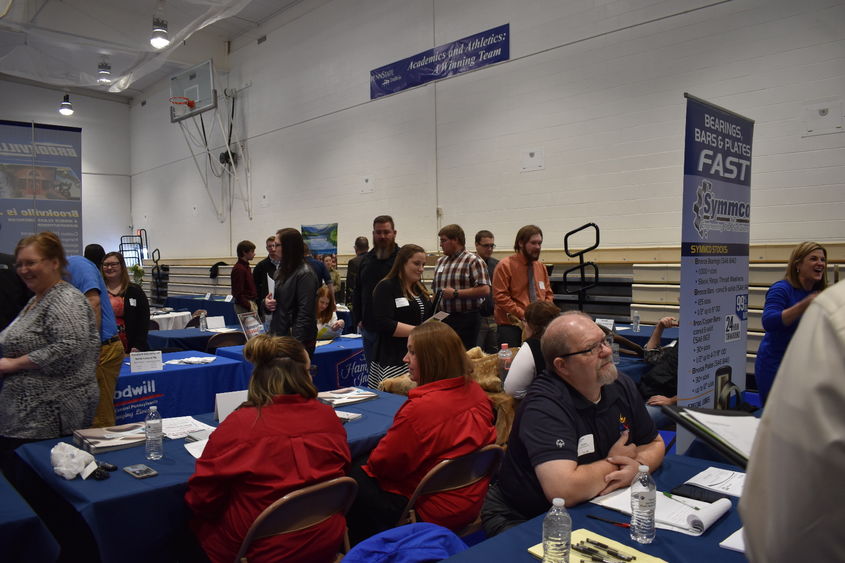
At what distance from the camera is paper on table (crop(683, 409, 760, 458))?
4.05 feet

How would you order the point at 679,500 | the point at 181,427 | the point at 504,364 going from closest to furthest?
the point at 679,500, the point at 181,427, the point at 504,364

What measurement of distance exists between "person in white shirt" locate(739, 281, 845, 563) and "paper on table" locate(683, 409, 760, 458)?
2.39ft

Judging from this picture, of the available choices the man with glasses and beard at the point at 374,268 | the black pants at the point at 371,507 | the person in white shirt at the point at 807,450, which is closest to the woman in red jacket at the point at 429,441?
the black pants at the point at 371,507

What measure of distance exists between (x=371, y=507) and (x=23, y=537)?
113 cm

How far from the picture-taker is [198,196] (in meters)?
13.8

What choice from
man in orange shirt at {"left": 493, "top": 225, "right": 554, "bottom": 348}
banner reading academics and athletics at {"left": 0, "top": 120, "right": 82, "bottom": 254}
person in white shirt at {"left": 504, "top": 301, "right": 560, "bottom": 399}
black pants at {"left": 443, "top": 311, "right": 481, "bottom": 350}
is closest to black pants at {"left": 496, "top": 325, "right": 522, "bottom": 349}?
man in orange shirt at {"left": 493, "top": 225, "right": 554, "bottom": 348}

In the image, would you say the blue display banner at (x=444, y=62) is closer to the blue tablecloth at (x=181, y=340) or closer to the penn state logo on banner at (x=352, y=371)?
the penn state logo on banner at (x=352, y=371)

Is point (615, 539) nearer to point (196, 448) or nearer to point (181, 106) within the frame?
point (196, 448)

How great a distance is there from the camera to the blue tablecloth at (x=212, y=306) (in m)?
9.77

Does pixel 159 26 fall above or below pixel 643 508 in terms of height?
above

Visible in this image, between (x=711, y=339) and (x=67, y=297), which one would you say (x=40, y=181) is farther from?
(x=711, y=339)

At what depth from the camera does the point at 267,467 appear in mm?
1906

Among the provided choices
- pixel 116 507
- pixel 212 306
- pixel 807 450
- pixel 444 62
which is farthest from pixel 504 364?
pixel 212 306

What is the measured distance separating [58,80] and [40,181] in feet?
12.5
